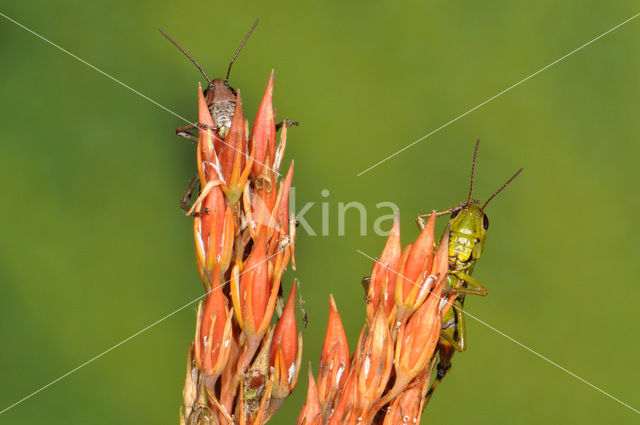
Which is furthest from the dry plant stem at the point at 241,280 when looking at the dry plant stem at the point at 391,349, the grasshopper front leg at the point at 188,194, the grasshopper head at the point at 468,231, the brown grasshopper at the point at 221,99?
the grasshopper head at the point at 468,231

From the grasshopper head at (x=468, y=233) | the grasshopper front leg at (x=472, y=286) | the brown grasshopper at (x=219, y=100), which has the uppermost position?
the brown grasshopper at (x=219, y=100)

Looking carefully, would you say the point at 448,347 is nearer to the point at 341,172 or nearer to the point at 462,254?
the point at 462,254

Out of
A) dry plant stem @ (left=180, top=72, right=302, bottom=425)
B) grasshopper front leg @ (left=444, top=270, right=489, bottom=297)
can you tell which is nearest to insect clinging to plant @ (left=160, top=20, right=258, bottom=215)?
dry plant stem @ (left=180, top=72, right=302, bottom=425)

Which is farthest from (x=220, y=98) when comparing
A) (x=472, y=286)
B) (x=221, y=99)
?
(x=472, y=286)

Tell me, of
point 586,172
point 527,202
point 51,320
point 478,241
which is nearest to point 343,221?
point 478,241

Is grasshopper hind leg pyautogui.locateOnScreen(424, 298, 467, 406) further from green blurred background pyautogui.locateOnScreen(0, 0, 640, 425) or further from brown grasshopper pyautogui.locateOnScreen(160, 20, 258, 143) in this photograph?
brown grasshopper pyautogui.locateOnScreen(160, 20, 258, 143)

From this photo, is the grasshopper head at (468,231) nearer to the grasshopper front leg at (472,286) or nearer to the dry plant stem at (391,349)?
the grasshopper front leg at (472,286)
